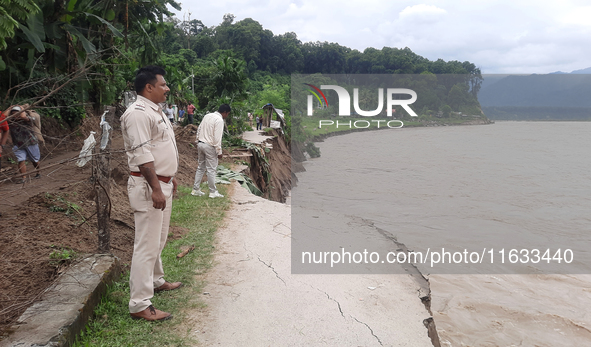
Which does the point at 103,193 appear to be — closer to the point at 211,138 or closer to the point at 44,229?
the point at 44,229

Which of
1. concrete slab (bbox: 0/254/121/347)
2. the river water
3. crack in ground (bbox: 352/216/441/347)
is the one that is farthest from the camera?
the river water

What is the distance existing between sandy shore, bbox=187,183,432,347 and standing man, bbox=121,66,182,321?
50cm

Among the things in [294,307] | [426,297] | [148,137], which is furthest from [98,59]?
[426,297]

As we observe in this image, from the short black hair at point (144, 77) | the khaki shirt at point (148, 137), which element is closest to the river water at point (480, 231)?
the khaki shirt at point (148, 137)

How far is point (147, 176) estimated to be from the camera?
3.33 meters

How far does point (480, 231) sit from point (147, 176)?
991 cm

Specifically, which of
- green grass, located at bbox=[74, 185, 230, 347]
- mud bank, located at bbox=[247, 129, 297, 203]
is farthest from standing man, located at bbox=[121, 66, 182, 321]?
mud bank, located at bbox=[247, 129, 297, 203]

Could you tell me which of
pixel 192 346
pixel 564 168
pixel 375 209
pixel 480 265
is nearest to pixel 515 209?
pixel 375 209

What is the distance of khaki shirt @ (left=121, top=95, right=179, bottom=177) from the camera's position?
331 cm

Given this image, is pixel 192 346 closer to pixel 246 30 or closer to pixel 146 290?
→ pixel 146 290

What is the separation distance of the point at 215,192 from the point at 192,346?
5444 mm

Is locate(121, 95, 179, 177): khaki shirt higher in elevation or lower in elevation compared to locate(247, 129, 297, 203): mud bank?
higher

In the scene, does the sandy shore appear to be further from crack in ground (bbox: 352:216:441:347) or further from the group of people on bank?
the group of people on bank

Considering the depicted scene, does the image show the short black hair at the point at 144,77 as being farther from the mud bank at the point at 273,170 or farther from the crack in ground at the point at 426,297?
the mud bank at the point at 273,170
